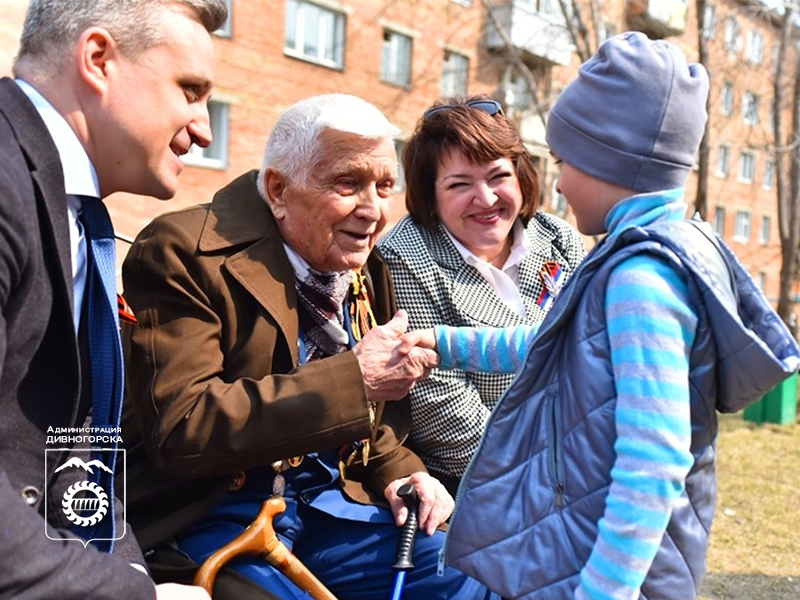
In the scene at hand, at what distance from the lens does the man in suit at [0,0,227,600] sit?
129 centimetres

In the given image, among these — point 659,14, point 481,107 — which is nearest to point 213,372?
point 481,107

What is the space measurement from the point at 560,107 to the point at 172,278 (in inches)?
39.2

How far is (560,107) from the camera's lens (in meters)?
1.87

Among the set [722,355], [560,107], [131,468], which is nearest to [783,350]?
[722,355]

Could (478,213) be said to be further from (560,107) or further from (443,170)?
(560,107)

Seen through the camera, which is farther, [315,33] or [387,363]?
[315,33]

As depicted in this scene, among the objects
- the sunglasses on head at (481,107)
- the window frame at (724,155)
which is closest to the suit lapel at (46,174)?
the sunglasses on head at (481,107)

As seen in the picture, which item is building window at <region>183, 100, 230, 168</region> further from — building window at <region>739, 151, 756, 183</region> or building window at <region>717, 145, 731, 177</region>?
building window at <region>739, 151, 756, 183</region>

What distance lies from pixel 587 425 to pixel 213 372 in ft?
2.94

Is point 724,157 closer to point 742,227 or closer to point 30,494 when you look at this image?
point 30,494

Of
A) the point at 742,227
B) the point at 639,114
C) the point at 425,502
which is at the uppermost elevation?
the point at 639,114

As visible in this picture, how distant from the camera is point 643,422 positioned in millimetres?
1489

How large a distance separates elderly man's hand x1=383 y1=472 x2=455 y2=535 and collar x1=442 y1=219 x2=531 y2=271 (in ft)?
2.48

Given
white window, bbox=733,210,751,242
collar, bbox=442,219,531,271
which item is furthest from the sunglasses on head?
white window, bbox=733,210,751,242
